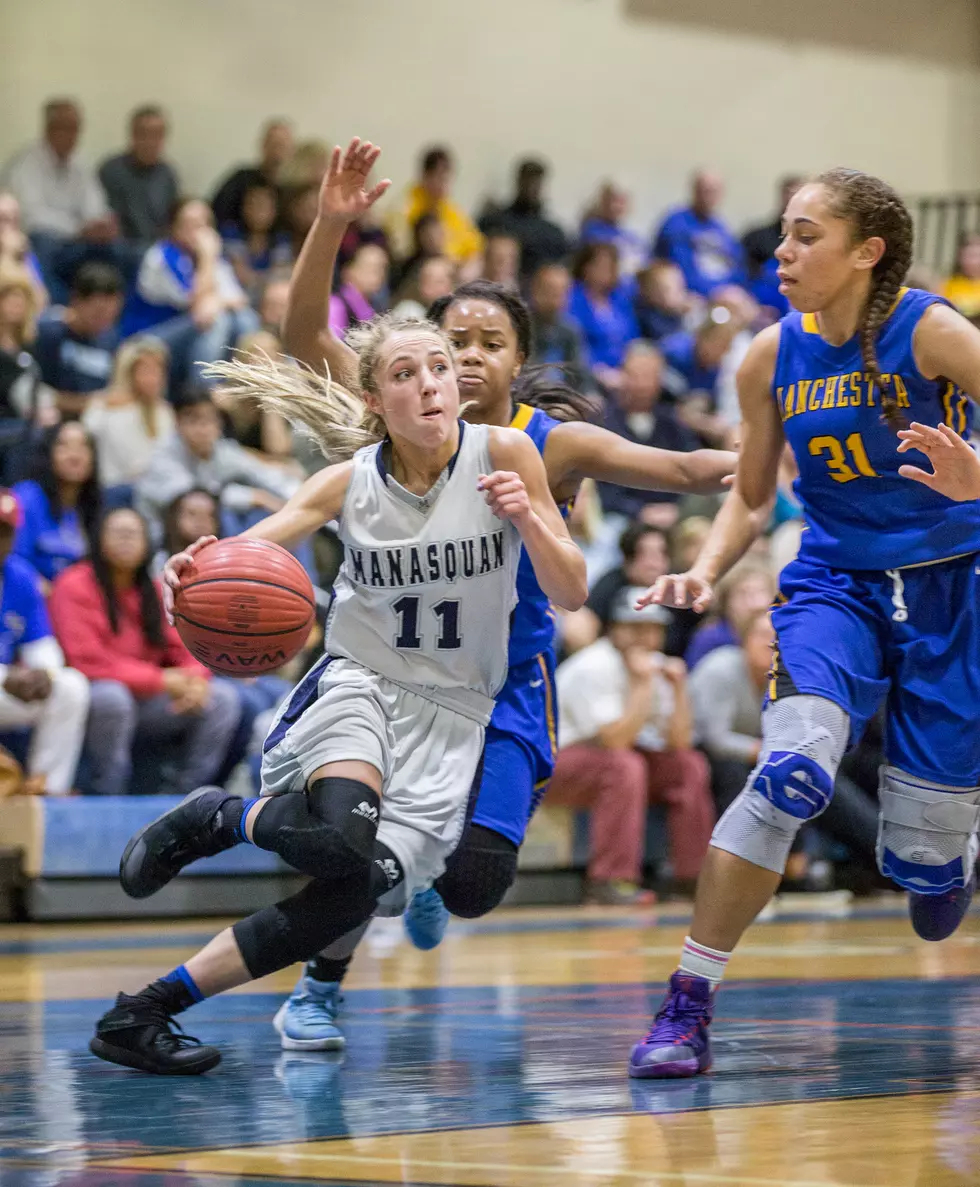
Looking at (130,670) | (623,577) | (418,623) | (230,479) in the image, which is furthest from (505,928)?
(418,623)

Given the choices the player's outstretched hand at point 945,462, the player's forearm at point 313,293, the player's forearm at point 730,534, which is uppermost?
the player's forearm at point 313,293

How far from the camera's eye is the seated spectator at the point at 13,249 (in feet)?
31.6

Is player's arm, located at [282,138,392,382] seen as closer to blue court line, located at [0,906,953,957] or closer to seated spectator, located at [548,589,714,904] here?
blue court line, located at [0,906,953,957]

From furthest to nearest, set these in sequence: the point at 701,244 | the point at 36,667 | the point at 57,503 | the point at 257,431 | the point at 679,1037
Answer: the point at 701,244 < the point at 257,431 < the point at 57,503 < the point at 36,667 < the point at 679,1037

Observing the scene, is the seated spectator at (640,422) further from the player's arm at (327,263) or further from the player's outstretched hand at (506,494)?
the player's outstretched hand at (506,494)

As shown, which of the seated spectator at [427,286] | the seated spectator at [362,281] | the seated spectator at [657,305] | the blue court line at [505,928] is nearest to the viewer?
the blue court line at [505,928]

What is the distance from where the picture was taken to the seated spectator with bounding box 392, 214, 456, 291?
1214 cm

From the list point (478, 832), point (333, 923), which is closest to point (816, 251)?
point (478, 832)

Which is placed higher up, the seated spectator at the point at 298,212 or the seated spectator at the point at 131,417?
the seated spectator at the point at 298,212

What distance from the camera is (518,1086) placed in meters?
3.57

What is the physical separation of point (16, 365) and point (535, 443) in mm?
5270

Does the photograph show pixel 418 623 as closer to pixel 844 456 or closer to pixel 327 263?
pixel 844 456

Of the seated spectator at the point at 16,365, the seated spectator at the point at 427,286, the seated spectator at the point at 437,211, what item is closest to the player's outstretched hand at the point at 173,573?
the seated spectator at the point at 16,365

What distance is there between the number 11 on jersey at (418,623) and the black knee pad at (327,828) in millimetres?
382
